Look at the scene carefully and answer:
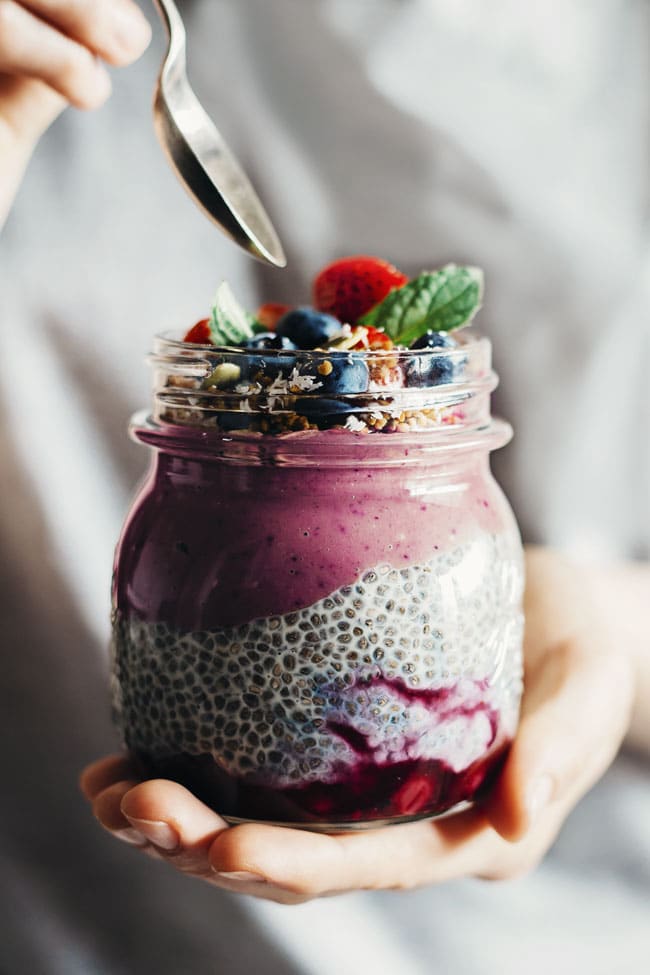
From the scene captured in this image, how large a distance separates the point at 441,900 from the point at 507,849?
353 millimetres

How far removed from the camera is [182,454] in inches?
24.1

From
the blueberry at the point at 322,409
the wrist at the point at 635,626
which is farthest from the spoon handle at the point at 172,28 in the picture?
the wrist at the point at 635,626

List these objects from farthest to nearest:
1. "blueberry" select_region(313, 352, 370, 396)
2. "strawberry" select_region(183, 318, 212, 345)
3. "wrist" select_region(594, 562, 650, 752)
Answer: "wrist" select_region(594, 562, 650, 752), "strawberry" select_region(183, 318, 212, 345), "blueberry" select_region(313, 352, 370, 396)

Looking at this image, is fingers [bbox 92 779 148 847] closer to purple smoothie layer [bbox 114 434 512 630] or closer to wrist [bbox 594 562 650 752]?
purple smoothie layer [bbox 114 434 512 630]

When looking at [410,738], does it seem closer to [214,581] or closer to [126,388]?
[214,581]

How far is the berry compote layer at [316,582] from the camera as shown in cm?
56

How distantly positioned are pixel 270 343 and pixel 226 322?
4 cm

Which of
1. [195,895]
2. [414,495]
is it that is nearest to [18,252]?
[414,495]

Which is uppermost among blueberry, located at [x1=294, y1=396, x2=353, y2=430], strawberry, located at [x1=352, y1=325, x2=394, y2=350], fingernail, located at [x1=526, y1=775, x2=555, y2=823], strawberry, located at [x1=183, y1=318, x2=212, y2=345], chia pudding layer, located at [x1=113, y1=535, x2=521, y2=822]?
strawberry, located at [x1=183, y1=318, x2=212, y2=345]

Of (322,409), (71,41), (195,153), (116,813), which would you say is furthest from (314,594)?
(71,41)

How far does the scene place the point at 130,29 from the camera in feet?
2.24

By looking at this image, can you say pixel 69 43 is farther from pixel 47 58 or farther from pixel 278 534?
pixel 278 534

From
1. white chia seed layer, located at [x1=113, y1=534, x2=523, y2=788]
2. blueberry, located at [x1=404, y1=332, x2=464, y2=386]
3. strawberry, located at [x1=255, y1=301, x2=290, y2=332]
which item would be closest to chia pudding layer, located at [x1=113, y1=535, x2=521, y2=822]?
white chia seed layer, located at [x1=113, y1=534, x2=523, y2=788]

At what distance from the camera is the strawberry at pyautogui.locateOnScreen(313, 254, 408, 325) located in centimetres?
70
